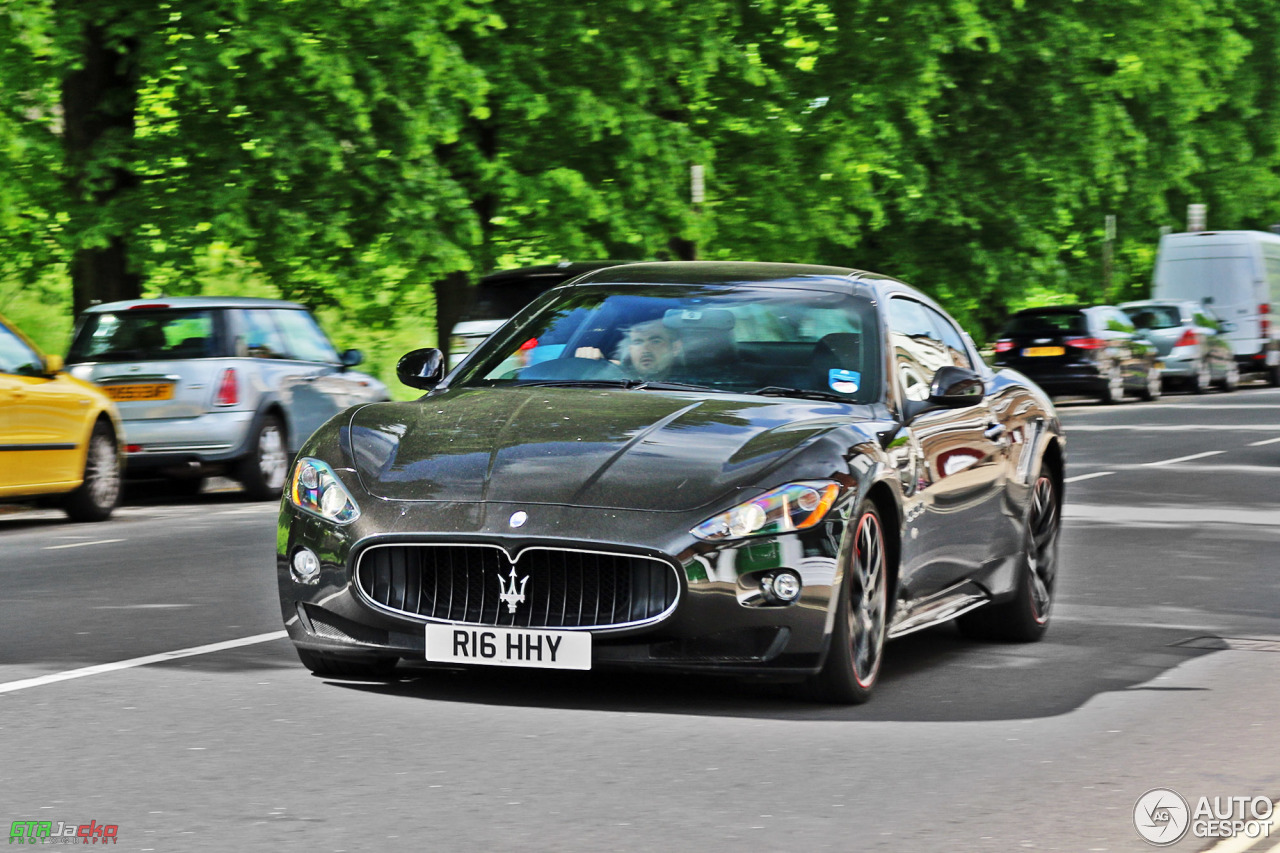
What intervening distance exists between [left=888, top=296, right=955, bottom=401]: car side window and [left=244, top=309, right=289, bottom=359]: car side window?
10.1 metres

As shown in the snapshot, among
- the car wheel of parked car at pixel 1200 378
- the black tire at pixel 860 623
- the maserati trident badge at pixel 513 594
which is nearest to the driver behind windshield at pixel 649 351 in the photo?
the black tire at pixel 860 623

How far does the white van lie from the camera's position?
41.7 metres

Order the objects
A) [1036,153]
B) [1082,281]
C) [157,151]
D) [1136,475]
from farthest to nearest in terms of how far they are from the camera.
→ 1. [1082,281]
2. [1036,153]
3. [157,151]
4. [1136,475]

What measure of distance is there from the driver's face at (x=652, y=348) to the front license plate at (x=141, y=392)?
989 cm

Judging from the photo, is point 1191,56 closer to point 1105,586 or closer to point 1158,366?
point 1158,366

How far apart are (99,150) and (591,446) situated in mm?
16872

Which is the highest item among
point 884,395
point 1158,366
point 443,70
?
point 443,70

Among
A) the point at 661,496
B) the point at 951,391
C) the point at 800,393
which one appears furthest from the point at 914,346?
the point at 661,496

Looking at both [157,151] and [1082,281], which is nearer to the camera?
[157,151]

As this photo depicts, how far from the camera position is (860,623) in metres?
7.20

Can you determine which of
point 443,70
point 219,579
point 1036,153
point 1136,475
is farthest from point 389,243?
point 1036,153

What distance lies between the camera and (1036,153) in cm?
3638

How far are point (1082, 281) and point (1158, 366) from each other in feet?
23.8

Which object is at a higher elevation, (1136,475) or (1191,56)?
(1191,56)
